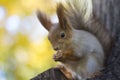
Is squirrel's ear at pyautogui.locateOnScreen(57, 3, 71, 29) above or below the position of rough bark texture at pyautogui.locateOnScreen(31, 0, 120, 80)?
A: above

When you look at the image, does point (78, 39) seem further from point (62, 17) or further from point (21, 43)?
point (21, 43)

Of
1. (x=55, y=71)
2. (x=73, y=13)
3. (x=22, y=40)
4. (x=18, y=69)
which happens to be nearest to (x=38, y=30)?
(x=22, y=40)

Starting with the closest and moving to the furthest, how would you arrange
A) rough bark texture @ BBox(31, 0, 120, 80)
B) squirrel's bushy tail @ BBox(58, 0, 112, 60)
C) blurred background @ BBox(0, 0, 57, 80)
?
1. rough bark texture @ BBox(31, 0, 120, 80)
2. squirrel's bushy tail @ BBox(58, 0, 112, 60)
3. blurred background @ BBox(0, 0, 57, 80)

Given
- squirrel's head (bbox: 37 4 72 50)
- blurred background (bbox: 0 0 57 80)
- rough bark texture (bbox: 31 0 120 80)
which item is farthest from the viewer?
blurred background (bbox: 0 0 57 80)

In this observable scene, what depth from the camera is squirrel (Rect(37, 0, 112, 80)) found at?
2.06m

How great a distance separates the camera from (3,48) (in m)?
4.74

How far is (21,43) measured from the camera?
4605 mm

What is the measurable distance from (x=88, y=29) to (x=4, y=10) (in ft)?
8.33

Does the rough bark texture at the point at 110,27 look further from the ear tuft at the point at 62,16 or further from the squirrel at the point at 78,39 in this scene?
the ear tuft at the point at 62,16

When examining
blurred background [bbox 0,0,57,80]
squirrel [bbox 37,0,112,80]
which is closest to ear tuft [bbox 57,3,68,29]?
squirrel [bbox 37,0,112,80]

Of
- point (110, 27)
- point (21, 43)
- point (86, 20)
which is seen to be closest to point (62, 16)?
point (86, 20)

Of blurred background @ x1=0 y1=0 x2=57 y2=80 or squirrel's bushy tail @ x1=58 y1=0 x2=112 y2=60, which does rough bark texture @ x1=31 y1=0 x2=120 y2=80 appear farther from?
blurred background @ x1=0 y1=0 x2=57 y2=80

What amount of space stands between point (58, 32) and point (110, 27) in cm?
38

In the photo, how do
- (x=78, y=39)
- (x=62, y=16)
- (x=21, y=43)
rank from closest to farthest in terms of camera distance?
(x=62, y=16) < (x=78, y=39) < (x=21, y=43)
